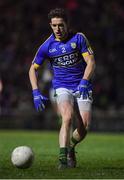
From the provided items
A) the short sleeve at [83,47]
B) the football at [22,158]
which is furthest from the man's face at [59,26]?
the football at [22,158]

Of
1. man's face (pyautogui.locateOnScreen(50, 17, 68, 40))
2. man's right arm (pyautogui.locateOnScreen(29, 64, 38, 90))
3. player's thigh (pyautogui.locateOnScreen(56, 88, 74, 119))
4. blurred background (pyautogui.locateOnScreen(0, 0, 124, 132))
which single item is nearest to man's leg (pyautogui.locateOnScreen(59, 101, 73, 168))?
player's thigh (pyautogui.locateOnScreen(56, 88, 74, 119))

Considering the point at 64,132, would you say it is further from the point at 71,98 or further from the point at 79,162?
the point at 79,162

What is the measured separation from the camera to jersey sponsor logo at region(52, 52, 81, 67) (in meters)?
14.1

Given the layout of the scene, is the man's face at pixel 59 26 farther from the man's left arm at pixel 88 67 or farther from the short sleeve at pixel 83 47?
the man's left arm at pixel 88 67

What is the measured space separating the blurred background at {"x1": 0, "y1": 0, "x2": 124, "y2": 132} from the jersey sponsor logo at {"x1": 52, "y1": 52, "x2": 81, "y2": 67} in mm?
19728

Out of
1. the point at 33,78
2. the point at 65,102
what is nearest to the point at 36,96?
the point at 33,78

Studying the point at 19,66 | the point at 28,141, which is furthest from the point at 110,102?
the point at 28,141

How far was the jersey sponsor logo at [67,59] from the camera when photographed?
1409 cm

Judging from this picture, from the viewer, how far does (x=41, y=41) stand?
3462 cm

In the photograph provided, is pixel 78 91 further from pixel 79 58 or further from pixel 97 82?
pixel 97 82

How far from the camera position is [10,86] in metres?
35.2

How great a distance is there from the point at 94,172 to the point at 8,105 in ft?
70.4

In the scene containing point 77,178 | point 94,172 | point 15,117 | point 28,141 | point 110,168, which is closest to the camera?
point 77,178

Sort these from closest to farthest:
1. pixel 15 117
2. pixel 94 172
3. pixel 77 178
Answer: pixel 77 178
pixel 94 172
pixel 15 117
